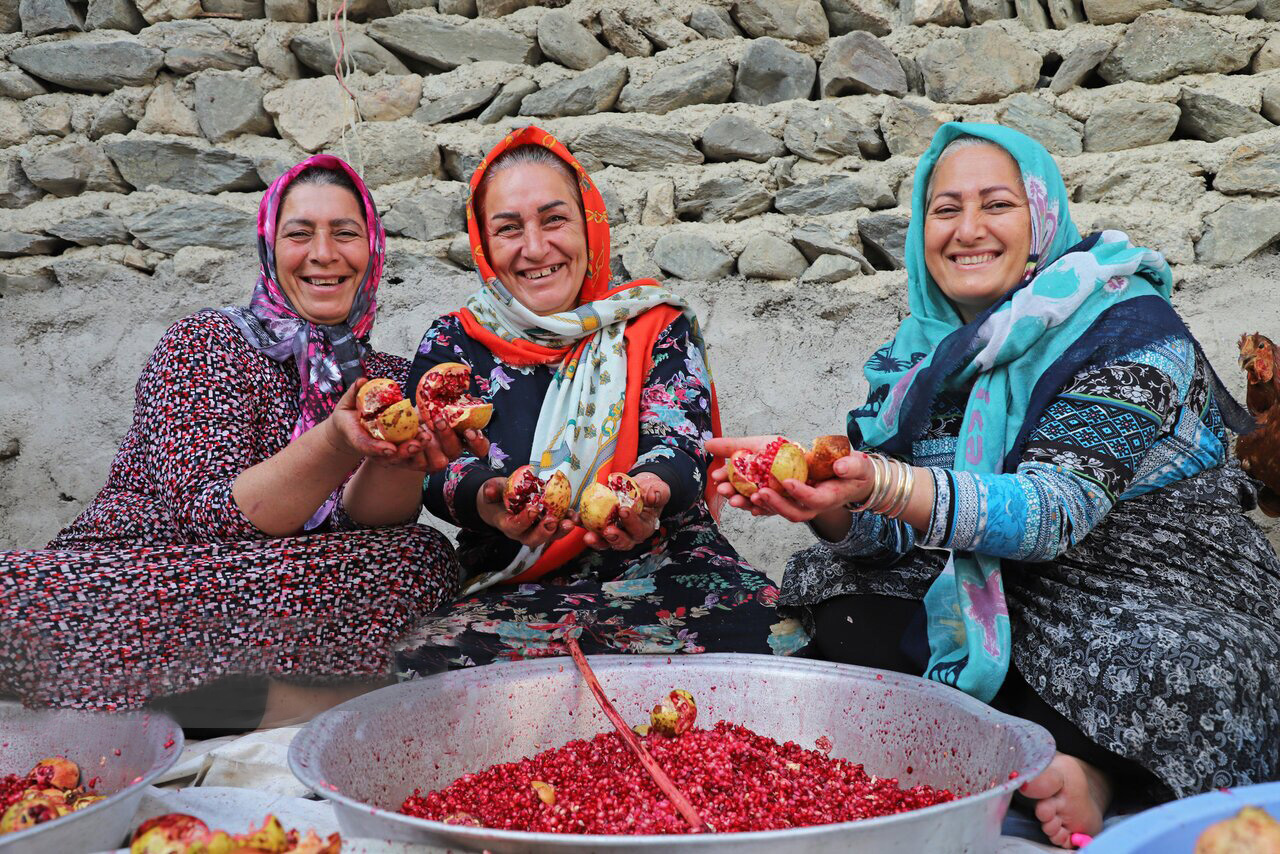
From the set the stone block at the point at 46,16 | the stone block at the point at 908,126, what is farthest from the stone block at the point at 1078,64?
the stone block at the point at 46,16

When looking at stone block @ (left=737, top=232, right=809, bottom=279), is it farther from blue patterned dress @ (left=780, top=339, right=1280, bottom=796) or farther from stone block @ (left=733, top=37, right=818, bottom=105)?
blue patterned dress @ (left=780, top=339, right=1280, bottom=796)

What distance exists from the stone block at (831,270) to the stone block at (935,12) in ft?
2.66

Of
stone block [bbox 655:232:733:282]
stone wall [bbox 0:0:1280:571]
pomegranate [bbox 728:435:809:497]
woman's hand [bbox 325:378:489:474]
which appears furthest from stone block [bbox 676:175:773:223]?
pomegranate [bbox 728:435:809:497]

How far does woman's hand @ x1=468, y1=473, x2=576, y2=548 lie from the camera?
217cm

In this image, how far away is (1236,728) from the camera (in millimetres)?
1717

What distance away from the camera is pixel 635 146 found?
11.8 feet

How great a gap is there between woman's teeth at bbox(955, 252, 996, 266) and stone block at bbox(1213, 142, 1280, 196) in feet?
4.42

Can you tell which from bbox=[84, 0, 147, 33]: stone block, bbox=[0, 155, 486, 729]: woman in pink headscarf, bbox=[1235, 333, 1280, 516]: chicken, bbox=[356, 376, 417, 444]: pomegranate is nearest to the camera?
bbox=[356, 376, 417, 444]: pomegranate

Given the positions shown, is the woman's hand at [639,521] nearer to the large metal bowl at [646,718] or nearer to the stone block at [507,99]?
the large metal bowl at [646,718]

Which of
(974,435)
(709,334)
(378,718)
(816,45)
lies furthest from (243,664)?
(816,45)

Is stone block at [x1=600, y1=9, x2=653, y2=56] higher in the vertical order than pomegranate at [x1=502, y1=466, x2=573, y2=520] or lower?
higher

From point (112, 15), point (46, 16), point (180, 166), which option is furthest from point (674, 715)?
point (46, 16)

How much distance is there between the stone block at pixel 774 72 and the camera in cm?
351

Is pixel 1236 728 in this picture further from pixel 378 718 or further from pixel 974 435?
pixel 378 718
